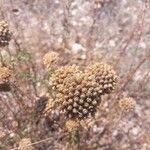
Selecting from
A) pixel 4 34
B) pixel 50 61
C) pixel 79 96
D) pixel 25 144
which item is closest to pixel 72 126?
pixel 25 144

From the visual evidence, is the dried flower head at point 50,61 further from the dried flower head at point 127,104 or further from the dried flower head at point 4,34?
the dried flower head at point 127,104

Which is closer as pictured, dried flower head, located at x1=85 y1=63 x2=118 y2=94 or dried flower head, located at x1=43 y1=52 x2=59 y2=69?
dried flower head, located at x1=85 y1=63 x2=118 y2=94

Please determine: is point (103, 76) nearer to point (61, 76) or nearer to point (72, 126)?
point (61, 76)

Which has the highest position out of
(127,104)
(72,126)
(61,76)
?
(61,76)

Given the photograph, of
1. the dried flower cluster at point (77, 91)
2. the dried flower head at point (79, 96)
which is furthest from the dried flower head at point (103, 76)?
the dried flower head at point (79, 96)

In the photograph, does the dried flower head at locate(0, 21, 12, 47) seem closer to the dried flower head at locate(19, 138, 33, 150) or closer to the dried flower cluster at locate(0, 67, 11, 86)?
the dried flower cluster at locate(0, 67, 11, 86)

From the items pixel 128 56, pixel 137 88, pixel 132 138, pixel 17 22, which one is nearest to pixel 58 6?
pixel 17 22

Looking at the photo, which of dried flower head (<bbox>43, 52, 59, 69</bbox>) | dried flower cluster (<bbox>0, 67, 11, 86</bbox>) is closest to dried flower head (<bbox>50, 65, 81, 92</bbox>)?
dried flower head (<bbox>43, 52, 59, 69</bbox>)

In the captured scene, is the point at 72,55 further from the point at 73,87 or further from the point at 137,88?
the point at 73,87
